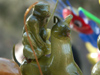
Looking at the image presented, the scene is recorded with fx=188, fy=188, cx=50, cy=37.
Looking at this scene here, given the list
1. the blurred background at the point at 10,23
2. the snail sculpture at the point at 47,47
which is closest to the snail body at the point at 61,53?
the snail sculpture at the point at 47,47

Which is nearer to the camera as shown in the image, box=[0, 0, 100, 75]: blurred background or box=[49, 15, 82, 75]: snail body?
box=[49, 15, 82, 75]: snail body

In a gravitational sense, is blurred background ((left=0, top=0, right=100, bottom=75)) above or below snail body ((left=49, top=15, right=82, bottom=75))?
below

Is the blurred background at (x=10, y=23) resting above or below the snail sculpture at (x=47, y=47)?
below

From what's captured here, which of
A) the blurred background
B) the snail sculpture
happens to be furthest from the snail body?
the blurred background

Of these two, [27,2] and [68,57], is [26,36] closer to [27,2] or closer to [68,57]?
[68,57]

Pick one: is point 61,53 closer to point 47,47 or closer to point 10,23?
point 47,47

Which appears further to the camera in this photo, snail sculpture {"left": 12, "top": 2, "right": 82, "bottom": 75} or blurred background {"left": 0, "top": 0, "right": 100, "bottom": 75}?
blurred background {"left": 0, "top": 0, "right": 100, "bottom": 75}

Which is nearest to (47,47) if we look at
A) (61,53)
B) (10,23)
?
(61,53)

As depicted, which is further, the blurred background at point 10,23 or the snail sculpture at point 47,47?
the blurred background at point 10,23

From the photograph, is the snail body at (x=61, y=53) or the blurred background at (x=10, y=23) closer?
the snail body at (x=61, y=53)

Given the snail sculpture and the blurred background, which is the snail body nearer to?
the snail sculpture

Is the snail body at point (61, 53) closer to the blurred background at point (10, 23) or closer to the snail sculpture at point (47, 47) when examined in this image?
the snail sculpture at point (47, 47)

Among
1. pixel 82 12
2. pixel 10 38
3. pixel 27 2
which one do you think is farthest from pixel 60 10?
pixel 10 38
